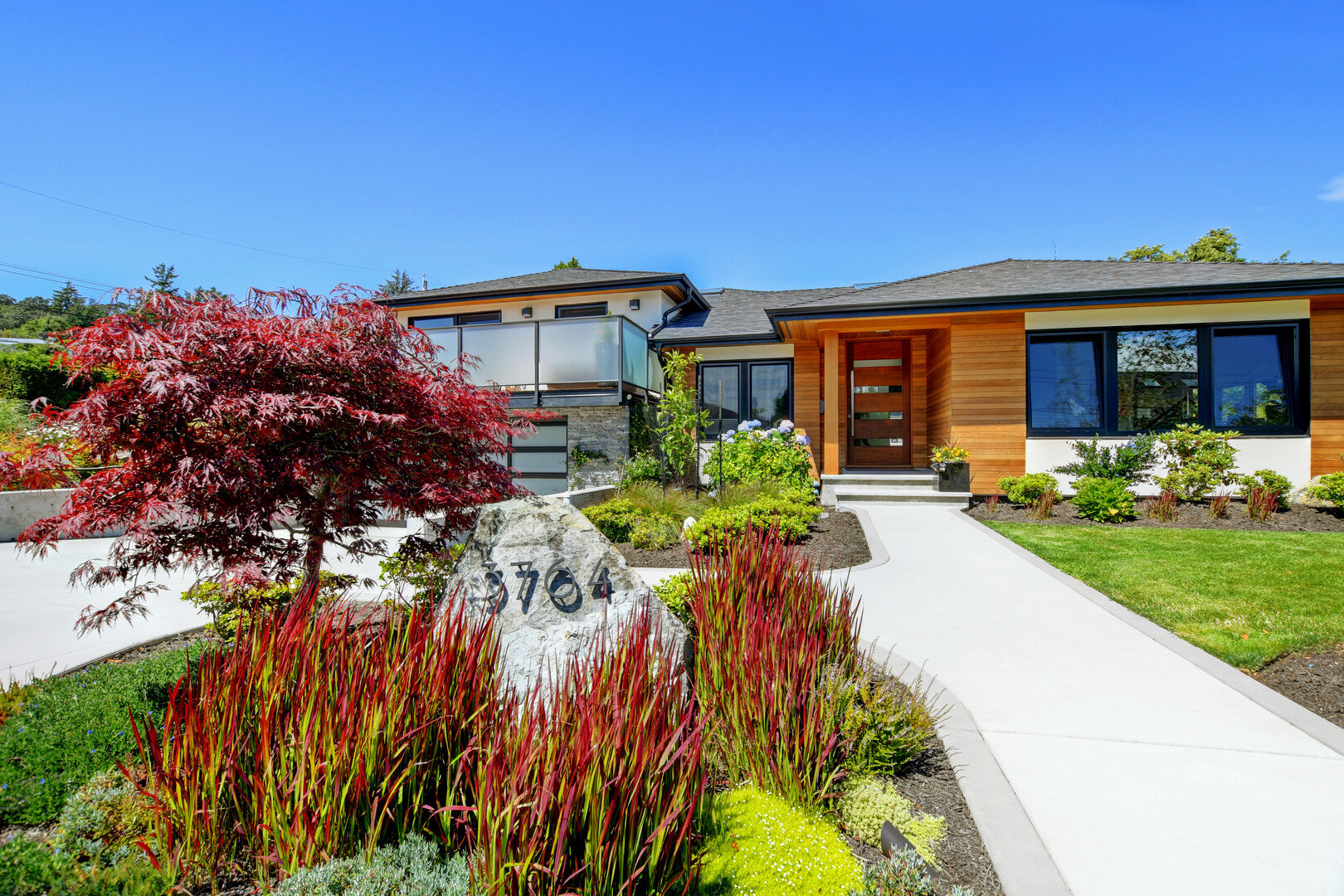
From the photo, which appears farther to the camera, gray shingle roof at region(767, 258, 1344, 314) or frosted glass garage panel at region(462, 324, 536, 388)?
frosted glass garage panel at region(462, 324, 536, 388)

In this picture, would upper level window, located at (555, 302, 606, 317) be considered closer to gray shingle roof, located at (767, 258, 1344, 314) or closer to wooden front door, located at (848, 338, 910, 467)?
gray shingle roof, located at (767, 258, 1344, 314)

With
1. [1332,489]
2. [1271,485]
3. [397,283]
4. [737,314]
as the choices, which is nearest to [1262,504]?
[1271,485]

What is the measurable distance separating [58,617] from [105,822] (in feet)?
14.8

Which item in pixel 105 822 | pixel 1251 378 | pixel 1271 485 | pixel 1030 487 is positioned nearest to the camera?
pixel 105 822

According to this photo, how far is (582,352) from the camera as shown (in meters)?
12.0

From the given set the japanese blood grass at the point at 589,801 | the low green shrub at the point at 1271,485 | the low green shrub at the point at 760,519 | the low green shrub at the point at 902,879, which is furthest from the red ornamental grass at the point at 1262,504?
the japanese blood grass at the point at 589,801

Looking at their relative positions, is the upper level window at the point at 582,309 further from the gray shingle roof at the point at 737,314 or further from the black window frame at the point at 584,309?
the gray shingle roof at the point at 737,314

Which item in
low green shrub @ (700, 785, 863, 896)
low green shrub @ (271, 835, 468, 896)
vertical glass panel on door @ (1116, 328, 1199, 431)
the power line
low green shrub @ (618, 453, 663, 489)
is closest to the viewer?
low green shrub @ (271, 835, 468, 896)

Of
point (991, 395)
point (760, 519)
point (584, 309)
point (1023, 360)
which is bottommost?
point (760, 519)

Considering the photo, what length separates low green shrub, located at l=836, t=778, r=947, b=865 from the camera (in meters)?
2.13

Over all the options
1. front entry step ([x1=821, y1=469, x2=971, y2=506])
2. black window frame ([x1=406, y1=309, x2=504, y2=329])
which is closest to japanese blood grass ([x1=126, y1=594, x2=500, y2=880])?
front entry step ([x1=821, y1=469, x2=971, y2=506])

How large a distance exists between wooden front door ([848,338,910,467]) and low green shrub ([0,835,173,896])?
1393 cm

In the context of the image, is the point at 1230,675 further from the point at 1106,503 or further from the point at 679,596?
the point at 1106,503

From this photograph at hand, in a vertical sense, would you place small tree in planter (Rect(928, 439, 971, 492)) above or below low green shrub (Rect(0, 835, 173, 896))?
above
